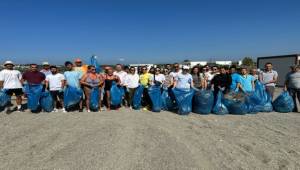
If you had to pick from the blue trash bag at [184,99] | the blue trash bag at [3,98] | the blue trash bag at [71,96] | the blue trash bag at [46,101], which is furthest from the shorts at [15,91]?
the blue trash bag at [184,99]

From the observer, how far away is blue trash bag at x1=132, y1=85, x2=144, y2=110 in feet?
24.3

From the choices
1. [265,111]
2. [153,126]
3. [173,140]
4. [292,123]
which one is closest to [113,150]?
[173,140]

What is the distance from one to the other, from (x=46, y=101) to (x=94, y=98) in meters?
1.35

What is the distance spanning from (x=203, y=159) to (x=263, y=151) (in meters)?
1.12

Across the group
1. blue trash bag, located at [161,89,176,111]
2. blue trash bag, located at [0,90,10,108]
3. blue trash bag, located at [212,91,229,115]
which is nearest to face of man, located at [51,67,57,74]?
blue trash bag, located at [0,90,10,108]

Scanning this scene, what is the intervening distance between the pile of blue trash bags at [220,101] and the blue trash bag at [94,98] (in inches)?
61.1

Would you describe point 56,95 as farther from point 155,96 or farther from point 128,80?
point 155,96

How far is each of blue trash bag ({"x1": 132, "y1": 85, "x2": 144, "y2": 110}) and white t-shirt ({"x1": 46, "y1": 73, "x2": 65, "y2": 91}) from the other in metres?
2.19

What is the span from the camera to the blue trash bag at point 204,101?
6.63 meters

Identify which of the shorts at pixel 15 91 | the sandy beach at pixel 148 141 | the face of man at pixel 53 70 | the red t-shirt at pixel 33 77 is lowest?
the sandy beach at pixel 148 141

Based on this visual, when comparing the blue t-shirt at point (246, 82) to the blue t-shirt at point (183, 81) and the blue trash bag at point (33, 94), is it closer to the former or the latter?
the blue t-shirt at point (183, 81)

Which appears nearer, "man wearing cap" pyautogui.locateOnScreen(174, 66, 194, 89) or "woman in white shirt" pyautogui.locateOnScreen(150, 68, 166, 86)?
"man wearing cap" pyautogui.locateOnScreen(174, 66, 194, 89)

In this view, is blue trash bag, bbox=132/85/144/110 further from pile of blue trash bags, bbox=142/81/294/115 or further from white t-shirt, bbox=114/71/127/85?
white t-shirt, bbox=114/71/127/85

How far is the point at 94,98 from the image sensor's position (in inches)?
279
